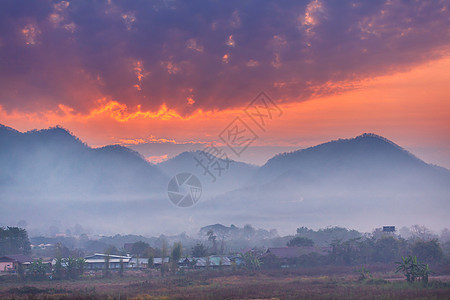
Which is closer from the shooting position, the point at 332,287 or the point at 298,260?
the point at 332,287

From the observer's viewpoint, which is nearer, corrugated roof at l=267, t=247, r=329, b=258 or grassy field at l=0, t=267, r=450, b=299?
grassy field at l=0, t=267, r=450, b=299

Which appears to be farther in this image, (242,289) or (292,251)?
(292,251)

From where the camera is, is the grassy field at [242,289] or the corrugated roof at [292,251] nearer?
the grassy field at [242,289]

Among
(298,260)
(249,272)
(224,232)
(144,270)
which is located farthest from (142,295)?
(224,232)

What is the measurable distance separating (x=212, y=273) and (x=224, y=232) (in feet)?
316

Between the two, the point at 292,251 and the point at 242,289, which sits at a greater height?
the point at 292,251

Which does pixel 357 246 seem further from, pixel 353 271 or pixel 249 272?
pixel 249 272

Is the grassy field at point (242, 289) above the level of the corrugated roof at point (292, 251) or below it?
below

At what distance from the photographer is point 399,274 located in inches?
2074

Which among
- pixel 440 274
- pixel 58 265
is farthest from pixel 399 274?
pixel 58 265

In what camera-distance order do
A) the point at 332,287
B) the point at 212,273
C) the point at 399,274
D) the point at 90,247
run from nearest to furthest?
the point at 332,287 → the point at 399,274 → the point at 212,273 → the point at 90,247

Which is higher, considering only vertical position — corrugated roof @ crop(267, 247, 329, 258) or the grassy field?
corrugated roof @ crop(267, 247, 329, 258)

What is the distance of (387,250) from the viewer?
71.3 meters

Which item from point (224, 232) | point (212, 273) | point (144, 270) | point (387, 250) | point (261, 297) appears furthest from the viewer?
point (224, 232)
